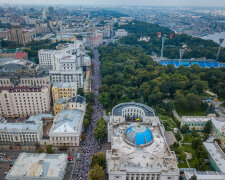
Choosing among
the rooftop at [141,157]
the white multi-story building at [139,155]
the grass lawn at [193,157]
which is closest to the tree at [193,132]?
the grass lawn at [193,157]

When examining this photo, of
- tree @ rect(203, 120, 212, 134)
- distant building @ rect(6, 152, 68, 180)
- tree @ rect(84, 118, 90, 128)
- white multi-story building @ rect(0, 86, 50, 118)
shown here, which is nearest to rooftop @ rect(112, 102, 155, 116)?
tree @ rect(84, 118, 90, 128)

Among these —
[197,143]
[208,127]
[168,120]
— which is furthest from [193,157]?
[168,120]

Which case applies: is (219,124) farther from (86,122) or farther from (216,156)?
(86,122)

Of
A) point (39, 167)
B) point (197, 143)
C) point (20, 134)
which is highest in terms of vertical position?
point (39, 167)

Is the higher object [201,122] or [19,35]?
[19,35]

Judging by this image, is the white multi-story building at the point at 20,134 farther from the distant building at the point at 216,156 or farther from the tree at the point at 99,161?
the distant building at the point at 216,156

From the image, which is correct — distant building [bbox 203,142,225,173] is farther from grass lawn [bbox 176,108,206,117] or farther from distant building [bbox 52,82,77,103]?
distant building [bbox 52,82,77,103]
